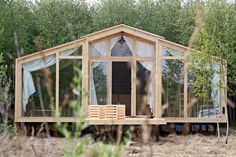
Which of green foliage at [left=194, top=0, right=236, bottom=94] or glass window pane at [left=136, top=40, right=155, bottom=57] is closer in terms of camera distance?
green foliage at [left=194, top=0, right=236, bottom=94]

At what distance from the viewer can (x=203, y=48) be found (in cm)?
1281

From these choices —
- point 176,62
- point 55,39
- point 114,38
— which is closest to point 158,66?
point 176,62

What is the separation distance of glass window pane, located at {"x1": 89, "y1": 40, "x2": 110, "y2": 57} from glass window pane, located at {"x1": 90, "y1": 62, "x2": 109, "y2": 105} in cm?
25

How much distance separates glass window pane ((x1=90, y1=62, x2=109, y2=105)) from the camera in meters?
14.9

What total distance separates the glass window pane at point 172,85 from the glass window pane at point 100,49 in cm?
160

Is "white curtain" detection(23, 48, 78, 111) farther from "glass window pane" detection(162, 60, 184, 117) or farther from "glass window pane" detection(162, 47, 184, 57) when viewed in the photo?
"glass window pane" detection(162, 60, 184, 117)

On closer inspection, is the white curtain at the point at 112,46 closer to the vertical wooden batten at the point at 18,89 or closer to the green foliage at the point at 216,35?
the green foliage at the point at 216,35

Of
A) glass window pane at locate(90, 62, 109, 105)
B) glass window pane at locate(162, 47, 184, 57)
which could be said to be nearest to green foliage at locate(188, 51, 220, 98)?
glass window pane at locate(162, 47, 184, 57)

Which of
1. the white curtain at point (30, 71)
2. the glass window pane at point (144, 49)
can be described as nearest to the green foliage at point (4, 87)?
the white curtain at point (30, 71)

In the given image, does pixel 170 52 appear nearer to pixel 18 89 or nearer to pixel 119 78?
pixel 119 78

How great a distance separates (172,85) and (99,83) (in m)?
1.99

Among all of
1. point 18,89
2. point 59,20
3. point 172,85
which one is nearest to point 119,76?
point 172,85

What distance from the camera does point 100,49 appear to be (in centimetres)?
1502

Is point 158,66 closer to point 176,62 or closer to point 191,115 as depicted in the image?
point 176,62
